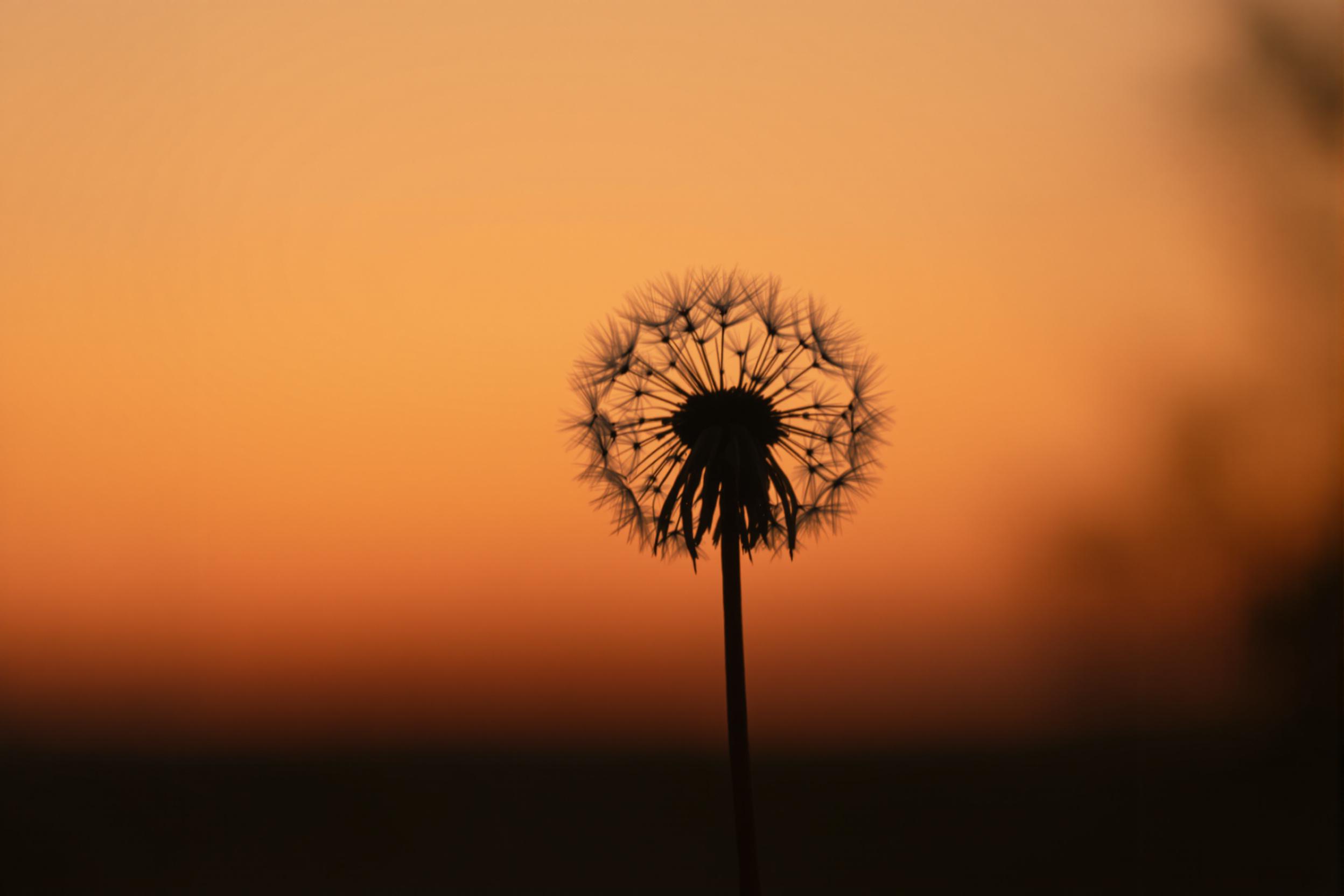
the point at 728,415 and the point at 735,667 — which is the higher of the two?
the point at 728,415

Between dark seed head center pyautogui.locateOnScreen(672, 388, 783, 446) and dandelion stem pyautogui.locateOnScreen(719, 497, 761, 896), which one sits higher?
dark seed head center pyautogui.locateOnScreen(672, 388, 783, 446)

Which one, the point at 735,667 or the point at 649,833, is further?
the point at 649,833

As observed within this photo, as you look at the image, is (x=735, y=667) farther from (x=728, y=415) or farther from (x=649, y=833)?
(x=649, y=833)

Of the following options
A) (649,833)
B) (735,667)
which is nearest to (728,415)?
(735,667)

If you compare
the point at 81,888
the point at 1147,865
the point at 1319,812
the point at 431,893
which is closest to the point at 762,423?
the point at 1319,812

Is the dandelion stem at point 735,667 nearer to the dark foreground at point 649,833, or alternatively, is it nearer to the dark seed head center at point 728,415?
the dark seed head center at point 728,415

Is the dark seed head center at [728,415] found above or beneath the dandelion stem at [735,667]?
above

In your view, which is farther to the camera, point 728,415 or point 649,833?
point 649,833

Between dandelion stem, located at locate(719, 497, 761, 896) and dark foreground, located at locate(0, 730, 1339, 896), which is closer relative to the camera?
dandelion stem, located at locate(719, 497, 761, 896)

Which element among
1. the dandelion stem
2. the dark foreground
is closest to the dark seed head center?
the dandelion stem

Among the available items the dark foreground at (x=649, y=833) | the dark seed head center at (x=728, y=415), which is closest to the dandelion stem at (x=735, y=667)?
the dark seed head center at (x=728, y=415)

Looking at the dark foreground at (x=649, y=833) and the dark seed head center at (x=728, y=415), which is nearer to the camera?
the dark seed head center at (x=728, y=415)

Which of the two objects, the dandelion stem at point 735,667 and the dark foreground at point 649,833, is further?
the dark foreground at point 649,833

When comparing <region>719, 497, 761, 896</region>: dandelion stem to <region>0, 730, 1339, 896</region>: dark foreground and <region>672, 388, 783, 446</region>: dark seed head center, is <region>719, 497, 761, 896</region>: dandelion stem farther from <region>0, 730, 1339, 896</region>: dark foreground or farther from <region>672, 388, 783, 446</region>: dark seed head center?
<region>0, 730, 1339, 896</region>: dark foreground
